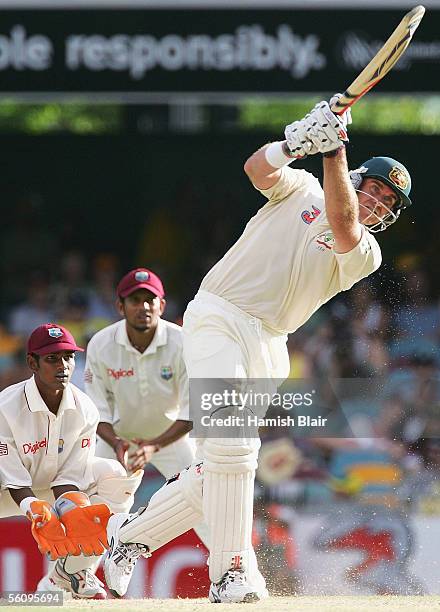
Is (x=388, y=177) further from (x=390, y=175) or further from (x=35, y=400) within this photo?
(x=35, y=400)

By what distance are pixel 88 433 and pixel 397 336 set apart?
3.17 metres

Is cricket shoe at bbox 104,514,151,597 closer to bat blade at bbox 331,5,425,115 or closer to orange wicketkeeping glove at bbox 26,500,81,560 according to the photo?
orange wicketkeeping glove at bbox 26,500,81,560

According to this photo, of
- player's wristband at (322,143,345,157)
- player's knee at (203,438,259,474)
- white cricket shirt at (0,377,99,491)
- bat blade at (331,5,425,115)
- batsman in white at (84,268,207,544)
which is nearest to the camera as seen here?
player's wristband at (322,143,345,157)

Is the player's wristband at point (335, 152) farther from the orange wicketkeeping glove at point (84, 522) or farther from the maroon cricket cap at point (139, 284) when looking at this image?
the maroon cricket cap at point (139, 284)

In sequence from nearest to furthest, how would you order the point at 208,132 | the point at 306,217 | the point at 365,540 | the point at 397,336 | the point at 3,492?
the point at 306,217 < the point at 3,492 < the point at 365,540 < the point at 397,336 < the point at 208,132

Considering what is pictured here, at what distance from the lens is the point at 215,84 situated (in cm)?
870

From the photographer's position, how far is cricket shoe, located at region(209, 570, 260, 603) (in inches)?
194

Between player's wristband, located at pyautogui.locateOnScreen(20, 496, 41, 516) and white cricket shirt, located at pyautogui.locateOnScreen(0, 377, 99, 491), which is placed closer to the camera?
player's wristband, located at pyautogui.locateOnScreen(20, 496, 41, 516)

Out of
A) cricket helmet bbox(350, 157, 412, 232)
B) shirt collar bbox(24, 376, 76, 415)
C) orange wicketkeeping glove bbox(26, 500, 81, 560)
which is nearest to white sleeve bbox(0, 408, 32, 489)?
shirt collar bbox(24, 376, 76, 415)

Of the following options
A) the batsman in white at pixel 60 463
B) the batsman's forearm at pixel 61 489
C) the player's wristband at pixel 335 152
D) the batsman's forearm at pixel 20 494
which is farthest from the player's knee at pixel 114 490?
the player's wristband at pixel 335 152

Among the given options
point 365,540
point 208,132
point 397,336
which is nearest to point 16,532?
point 365,540

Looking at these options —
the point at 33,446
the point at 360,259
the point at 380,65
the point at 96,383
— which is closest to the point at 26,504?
the point at 33,446

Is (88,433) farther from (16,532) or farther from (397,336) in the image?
(397,336)

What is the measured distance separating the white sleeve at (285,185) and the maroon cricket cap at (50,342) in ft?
3.51
